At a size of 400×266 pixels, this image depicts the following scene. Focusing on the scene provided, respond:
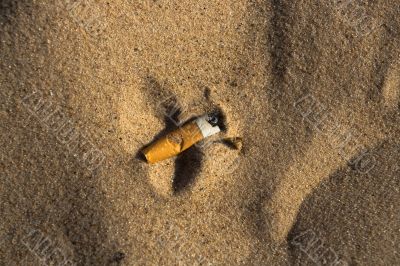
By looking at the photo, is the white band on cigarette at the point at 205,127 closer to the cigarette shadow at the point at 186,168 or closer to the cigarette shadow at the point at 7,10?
the cigarette shadow at the point at 186,168

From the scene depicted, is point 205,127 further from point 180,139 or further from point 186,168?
point 186,168

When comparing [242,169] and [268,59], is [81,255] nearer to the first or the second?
[242,169]

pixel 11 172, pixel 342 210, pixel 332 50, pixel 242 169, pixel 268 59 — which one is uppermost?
pixel 11 172

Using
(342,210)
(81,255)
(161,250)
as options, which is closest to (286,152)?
(342,210)

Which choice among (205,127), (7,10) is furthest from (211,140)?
(7,10)

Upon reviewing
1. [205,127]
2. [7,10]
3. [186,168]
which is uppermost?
[7,10]

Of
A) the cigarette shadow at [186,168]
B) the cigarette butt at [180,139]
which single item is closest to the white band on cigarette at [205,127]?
the cigarette butt at [180,139]

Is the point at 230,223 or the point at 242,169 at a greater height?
the point at 242,169
